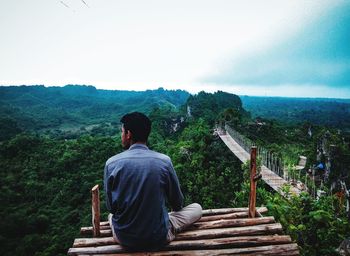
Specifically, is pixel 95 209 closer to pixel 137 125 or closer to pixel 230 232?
pixel 137 125

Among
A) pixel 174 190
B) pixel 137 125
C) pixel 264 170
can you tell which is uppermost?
pixel 137 125

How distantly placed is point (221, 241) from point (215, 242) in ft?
0.19

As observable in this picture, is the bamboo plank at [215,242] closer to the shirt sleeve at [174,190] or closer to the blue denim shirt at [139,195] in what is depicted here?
the blue denim shirt at [139,195]

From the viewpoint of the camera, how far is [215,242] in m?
2.82

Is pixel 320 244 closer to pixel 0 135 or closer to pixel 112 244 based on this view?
pixel 112 244

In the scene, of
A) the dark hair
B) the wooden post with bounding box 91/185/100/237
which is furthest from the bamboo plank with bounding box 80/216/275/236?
the dark hair

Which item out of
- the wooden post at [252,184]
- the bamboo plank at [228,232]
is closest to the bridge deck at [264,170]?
the wooden post at [252,184]

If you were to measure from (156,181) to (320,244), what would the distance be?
3237 millimetres

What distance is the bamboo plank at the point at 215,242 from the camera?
279 centimetres

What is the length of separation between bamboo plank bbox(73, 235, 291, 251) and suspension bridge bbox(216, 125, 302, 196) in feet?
9.26

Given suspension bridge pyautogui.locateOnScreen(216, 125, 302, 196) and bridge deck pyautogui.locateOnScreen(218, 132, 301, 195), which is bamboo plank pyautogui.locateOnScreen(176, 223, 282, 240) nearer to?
suspension bridge pyautogui.locateOnScreen(216, 125, 302, 196)

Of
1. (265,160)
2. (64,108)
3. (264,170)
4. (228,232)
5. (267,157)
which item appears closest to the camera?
(228,232)

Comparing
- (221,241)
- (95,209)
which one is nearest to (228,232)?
(221,241)

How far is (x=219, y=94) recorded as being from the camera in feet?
215
